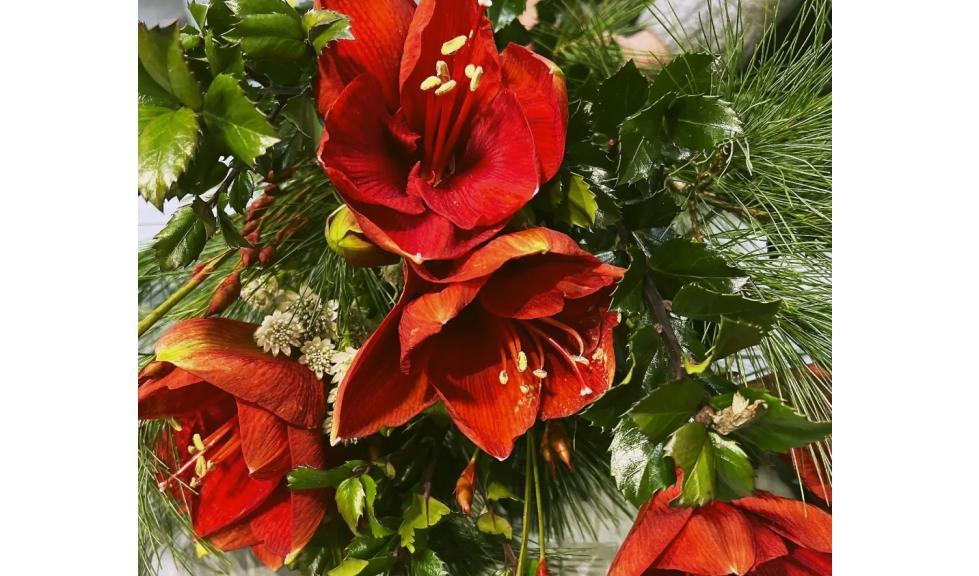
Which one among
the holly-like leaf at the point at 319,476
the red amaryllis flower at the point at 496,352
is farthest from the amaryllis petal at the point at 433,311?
the holly-like leaf at the point at 319,476

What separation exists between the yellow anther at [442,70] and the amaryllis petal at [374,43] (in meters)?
0.02

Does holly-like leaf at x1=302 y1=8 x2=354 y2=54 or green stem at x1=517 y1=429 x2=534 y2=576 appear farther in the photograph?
green stem at x1=517 y1=429 x2=534 y2=576

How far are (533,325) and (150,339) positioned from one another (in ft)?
0.79

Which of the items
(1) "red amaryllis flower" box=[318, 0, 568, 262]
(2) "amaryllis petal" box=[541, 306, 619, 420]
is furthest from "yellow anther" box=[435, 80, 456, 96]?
(2) "amaryllis petal" box=[541, 306, 619, 420]

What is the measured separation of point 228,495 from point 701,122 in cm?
30

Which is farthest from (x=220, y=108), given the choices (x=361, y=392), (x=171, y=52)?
(x=361, y=392)

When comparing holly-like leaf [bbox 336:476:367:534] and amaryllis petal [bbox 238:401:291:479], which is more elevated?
amaryllis petal [bbox 238:401:291:479]

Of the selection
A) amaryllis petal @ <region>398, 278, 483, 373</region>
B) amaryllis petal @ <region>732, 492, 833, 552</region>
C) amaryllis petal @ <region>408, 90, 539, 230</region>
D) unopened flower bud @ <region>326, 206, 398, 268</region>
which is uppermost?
amaryllis petal @ <region>408, 90, 539, 230</region>

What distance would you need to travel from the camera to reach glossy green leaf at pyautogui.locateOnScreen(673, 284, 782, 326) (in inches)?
11.2

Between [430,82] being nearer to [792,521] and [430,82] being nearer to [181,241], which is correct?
[181,241]

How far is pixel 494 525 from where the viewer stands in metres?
0.41

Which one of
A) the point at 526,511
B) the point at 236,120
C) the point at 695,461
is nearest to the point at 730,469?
the point at 695,461

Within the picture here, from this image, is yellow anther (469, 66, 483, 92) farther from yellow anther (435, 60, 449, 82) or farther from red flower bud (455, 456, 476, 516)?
red flower bud (455, 456, 476, 516)

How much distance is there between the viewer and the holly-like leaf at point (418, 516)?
14.7 inches
